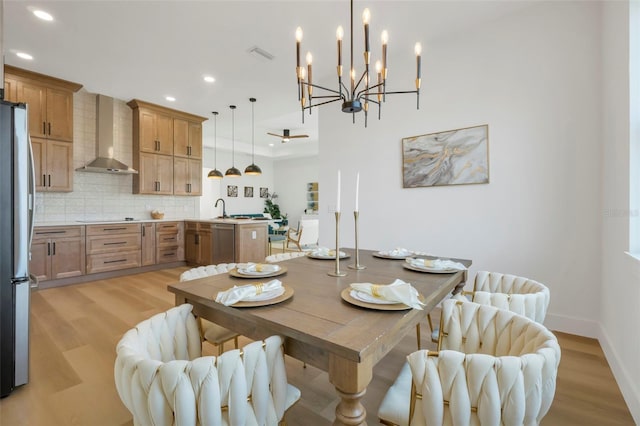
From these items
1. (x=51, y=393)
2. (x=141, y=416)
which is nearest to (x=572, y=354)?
(x=141, y=416)

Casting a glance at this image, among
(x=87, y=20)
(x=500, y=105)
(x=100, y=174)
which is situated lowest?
(x=100, y=174)

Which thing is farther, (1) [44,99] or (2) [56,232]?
(1) [44,99]

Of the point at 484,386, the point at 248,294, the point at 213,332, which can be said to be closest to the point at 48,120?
the point at 213,332

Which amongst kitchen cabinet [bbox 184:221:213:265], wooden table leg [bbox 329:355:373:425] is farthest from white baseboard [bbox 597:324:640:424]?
kitchen cabinet [bbox 184:221:213:265]

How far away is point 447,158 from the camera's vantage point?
3.11 metres

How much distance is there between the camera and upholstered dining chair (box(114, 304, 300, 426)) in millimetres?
782

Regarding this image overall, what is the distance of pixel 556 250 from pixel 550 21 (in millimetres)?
2074

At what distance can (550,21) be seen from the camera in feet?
8.50

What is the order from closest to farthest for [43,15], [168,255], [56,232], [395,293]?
[395,293]
[43,15]
[56,232]
[168,255]

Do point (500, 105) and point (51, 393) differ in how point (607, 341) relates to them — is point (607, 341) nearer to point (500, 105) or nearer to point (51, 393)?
point (500, 105)

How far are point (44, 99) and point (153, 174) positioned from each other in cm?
171

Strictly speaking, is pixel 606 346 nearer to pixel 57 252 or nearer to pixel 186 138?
pixel 57 252

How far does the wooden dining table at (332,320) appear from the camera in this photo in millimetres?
870

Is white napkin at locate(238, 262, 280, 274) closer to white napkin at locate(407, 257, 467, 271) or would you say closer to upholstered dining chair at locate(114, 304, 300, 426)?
upholstered dining chair at locate(114, 304, 300, 426)
